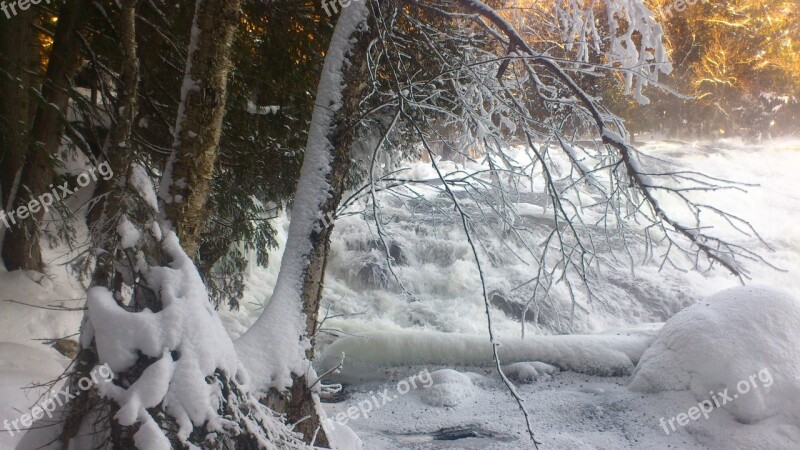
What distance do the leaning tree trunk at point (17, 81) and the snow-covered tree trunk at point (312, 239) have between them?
10.8 feet

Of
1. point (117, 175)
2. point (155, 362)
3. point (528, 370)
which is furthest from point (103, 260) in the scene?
point (528, 370)

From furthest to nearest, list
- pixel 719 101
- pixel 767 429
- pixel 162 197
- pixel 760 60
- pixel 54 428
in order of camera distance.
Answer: pixel 719 101
pixel 760 60
pixel 767 429
pixel 162 197
pixel 54 428

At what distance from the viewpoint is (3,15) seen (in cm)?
495

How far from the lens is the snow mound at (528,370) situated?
568cm

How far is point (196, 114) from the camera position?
2.65 meters

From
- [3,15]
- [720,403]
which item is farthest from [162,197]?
[720,403]

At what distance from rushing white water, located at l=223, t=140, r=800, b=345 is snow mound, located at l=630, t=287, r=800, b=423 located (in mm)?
3062

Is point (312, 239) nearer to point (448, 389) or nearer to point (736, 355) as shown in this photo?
point (448, 389)

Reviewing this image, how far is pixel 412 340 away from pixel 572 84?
405 centimetres

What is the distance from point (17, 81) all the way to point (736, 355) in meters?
6.84

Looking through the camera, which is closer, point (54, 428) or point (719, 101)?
point (54, 428)

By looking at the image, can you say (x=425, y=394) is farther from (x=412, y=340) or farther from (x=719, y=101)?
(x=719, y=101)

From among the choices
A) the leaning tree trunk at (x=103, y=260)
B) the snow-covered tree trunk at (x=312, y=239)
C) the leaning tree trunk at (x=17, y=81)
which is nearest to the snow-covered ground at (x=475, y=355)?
the snow-covered tree trunk at (x=312, y=239)

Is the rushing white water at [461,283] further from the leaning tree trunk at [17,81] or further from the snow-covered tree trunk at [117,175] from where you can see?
the snow-covered tree trunk at [117,175]
